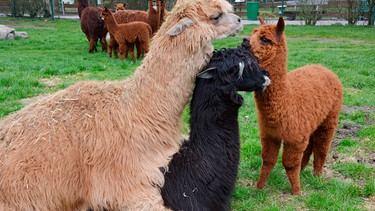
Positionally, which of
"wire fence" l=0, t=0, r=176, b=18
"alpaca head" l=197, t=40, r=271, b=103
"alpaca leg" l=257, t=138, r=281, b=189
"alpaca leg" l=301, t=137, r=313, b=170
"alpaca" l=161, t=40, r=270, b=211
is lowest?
"alpaca leg" l=301, t=137, r=313, b=170

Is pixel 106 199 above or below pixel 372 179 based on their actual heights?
above

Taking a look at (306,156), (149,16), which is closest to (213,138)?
(306,156)

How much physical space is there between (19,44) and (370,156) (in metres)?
15.7

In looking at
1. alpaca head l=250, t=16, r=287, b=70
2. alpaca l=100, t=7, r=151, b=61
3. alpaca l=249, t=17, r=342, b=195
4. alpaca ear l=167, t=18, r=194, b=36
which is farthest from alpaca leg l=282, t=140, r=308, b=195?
alpaca l=100, t=7, r=151, b=61

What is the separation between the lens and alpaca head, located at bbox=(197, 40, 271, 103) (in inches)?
133

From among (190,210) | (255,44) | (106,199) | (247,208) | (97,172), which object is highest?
(255,44)

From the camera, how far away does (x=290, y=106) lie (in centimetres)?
445

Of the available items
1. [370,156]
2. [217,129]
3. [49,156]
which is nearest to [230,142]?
[217,129]

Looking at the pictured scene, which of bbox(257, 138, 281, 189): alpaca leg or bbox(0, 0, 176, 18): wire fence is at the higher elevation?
bbox(0, 0, 176, 18): wire fence

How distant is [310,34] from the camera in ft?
70.3

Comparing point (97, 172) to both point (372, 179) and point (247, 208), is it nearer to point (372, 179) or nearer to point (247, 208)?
point (247, 208)

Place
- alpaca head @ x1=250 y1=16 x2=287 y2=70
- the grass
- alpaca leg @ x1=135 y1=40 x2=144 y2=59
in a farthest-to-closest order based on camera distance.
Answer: alpaca leg @ x1=135 y1=40 x2=144 y2=59, the grass, alpaca head @ x1=250 y1=16 x2=287 y2=70

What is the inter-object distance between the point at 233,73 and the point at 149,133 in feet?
2.85

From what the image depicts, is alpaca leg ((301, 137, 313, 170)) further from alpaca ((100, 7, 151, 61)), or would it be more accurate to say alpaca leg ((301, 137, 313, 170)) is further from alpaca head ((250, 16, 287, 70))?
alpaca ((100, 7, 151, 61))
